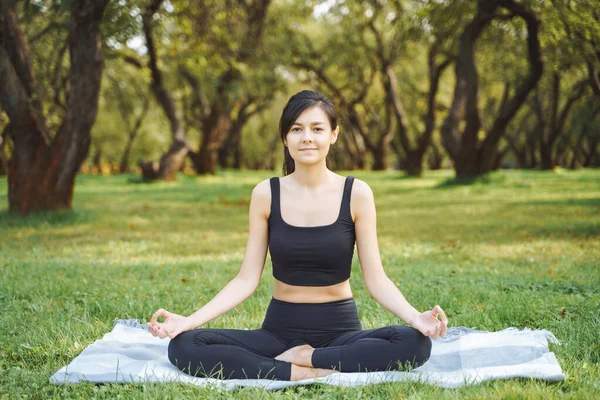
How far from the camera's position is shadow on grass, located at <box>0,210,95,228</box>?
11.1m

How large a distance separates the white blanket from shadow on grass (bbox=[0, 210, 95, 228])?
740 cm

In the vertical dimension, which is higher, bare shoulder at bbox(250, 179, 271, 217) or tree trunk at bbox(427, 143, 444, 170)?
tree trunk at bbox(427, 143, 444, 170)

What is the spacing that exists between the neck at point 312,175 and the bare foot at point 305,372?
3.95 ft

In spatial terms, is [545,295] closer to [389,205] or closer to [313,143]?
[313,143]

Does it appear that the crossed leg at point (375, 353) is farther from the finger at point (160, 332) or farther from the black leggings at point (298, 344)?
the finger at point (160, 332)

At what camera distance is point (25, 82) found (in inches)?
447

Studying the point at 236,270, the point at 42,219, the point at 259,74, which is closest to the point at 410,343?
the point at 236,270

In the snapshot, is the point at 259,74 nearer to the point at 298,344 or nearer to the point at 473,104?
the point at 473,104

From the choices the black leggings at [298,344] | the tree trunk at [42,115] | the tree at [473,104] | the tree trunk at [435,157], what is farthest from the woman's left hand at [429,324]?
the tree trunk at [435,157]

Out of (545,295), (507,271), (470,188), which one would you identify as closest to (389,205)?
(470,188)

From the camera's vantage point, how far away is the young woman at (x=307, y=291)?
12.3ft

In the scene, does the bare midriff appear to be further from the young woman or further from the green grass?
the green grass

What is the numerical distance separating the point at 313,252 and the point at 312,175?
55 centimetres

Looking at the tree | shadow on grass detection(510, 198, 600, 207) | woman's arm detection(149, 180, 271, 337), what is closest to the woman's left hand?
woman's arm detection(149, 180, 271, 337)
